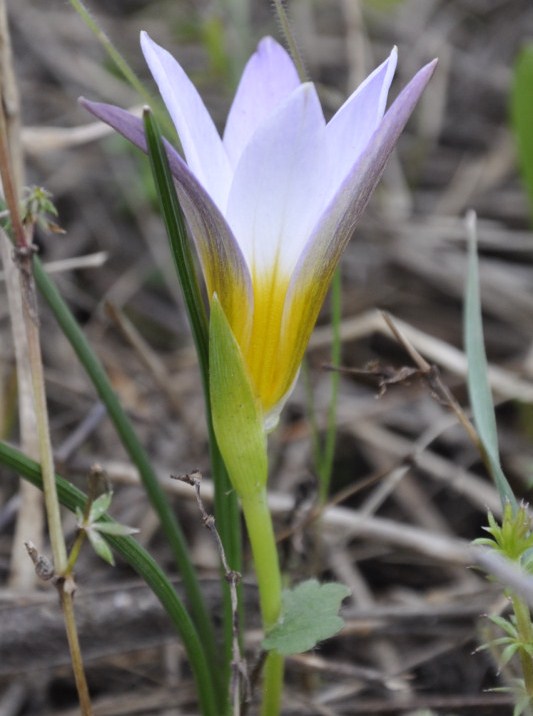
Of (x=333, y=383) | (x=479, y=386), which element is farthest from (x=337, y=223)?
(x=333, y=383)

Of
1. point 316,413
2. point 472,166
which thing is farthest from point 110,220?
point 472,166

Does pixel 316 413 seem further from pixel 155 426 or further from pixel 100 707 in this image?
pixel 100 707

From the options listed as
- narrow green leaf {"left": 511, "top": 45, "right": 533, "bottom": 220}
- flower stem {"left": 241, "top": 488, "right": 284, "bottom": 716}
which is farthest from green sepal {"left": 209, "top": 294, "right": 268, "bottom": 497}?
narrow green leaf {"left": 511, "top": 45, "right": 533, "bottom": 220}

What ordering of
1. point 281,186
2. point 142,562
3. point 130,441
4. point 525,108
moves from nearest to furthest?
point 281,186 < point 142,562 < point 130,441 < point 525,108

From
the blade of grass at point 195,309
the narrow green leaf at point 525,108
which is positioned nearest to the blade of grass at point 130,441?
the blade of grass at point 195,309

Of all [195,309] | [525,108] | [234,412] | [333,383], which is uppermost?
[525,108]

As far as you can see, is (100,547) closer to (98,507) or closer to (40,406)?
(98,507)
